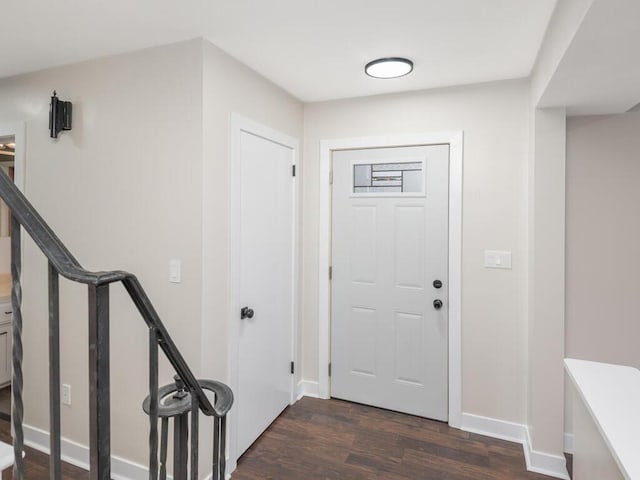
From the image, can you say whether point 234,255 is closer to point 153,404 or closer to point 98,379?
point 153,404

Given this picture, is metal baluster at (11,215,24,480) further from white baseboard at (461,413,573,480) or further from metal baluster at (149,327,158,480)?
white baseboard at (461,413,573,480)

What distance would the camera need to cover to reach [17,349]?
75 centimetres

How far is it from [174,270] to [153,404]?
123 centimetres

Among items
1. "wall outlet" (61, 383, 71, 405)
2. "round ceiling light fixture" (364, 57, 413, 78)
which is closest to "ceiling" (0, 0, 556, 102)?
"round ceiling light fixture" (364, 57, 413, 78)

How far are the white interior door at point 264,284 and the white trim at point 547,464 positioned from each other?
167 centimetres

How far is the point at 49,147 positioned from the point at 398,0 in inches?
88.5

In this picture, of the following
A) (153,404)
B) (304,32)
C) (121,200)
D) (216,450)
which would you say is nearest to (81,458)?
(121,200)

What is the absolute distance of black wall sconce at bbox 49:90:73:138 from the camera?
7.63 feet

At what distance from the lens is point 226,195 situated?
2217 mm

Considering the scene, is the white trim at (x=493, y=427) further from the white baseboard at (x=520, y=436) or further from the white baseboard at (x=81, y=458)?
the white baseboard at (x=81, y=458)

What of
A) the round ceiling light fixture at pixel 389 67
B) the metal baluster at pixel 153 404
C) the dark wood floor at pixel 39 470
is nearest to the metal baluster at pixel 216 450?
the metal baluster at pixel 153 404

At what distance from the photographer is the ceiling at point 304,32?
1.74 m

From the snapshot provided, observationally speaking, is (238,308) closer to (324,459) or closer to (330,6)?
(324,459)

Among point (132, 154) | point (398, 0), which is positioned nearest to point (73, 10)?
point (132, 154)
